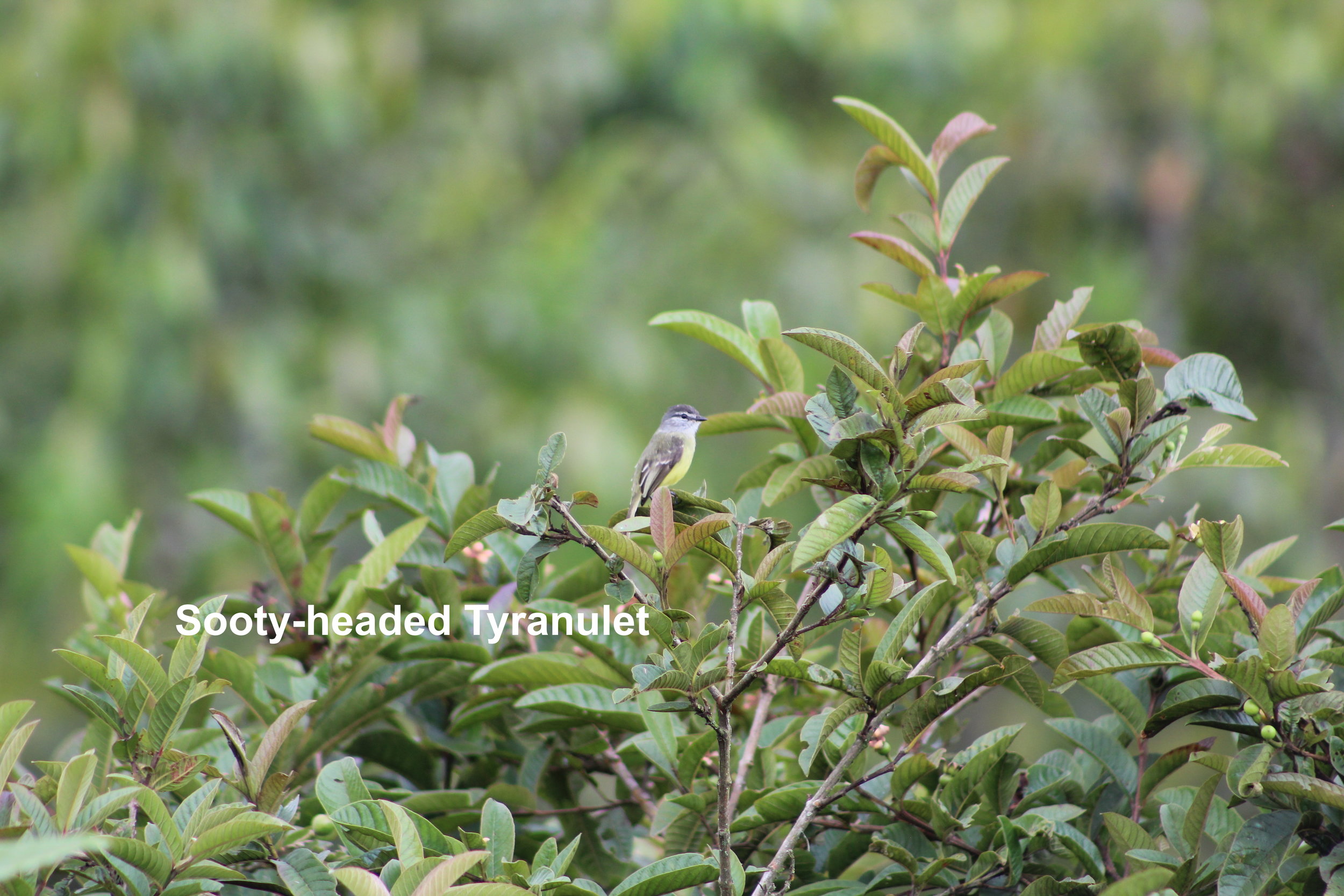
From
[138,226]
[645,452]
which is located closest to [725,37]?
[138,226]

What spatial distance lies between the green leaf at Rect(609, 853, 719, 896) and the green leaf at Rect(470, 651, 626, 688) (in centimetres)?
44

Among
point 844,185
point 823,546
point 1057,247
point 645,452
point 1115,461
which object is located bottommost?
point 823,546

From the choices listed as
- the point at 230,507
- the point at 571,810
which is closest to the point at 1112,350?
the point at 571,810

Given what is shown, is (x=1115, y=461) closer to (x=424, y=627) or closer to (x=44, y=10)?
(x=424, y=627)

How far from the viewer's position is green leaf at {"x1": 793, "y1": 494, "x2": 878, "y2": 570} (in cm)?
120

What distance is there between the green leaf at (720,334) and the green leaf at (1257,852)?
3.05ft

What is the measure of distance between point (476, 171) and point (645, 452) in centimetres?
544

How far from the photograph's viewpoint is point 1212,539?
144 centimetres

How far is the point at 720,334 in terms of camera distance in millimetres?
1828

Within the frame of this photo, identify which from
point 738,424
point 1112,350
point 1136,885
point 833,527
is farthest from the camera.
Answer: point 738,424

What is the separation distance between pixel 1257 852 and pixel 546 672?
99 cm

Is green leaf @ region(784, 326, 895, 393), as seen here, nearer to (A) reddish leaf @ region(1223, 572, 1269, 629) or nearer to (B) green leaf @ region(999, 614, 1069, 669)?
(B) green leaf @ region(999, 614, 1069, 669)

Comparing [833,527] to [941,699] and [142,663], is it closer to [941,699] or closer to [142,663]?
[941,699]

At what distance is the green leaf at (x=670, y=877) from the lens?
1.35 metres
